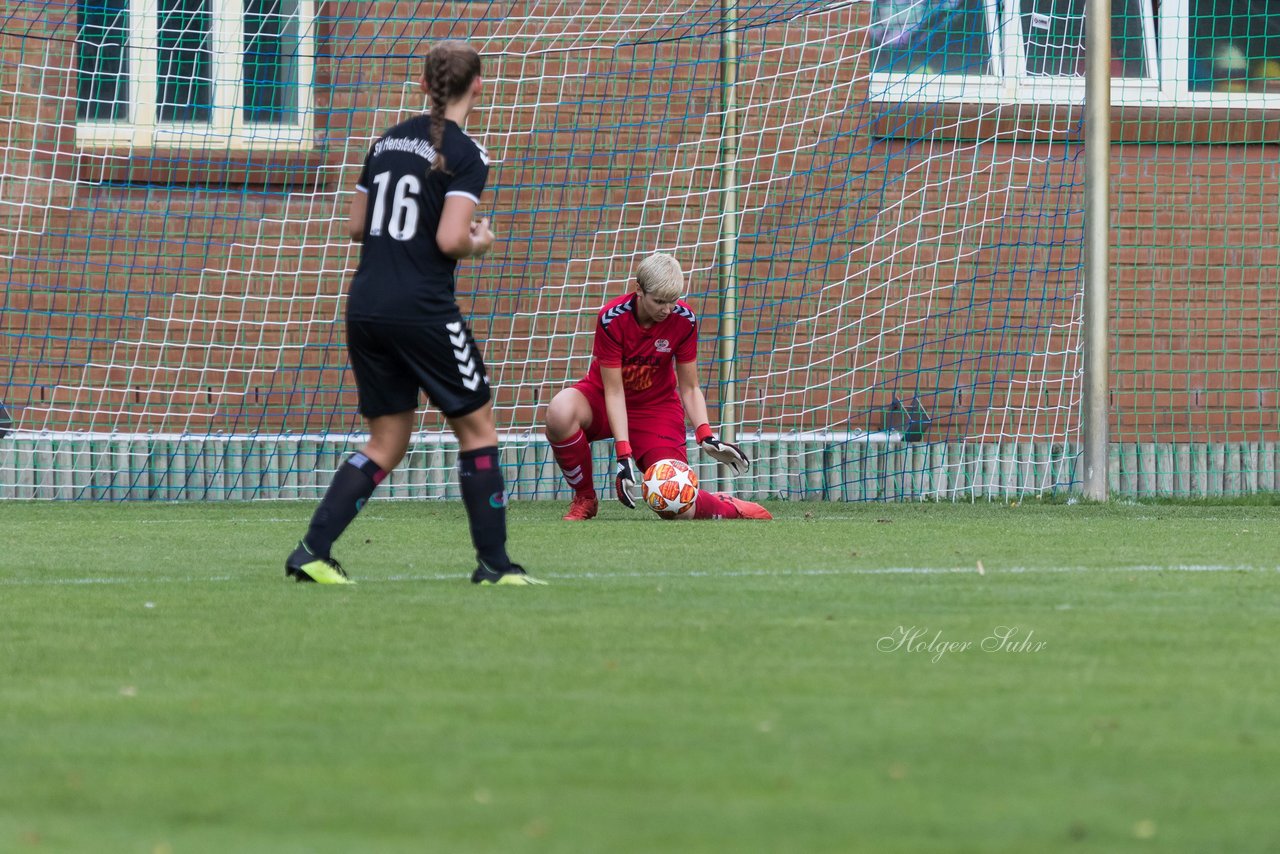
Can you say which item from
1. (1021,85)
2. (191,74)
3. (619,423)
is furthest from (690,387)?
(191,74)

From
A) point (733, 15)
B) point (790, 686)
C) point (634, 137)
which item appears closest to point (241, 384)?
point (634, 137)

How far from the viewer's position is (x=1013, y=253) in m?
11.5

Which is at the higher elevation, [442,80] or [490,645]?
[442,80]

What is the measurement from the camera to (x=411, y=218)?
222 inches

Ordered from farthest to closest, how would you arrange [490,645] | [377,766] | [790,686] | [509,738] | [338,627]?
[338,627] → [490,645] → [790,686] → [509,738] → [377,766]

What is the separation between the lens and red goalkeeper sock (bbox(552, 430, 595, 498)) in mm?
8883

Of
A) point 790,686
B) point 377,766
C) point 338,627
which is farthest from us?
point 338,627

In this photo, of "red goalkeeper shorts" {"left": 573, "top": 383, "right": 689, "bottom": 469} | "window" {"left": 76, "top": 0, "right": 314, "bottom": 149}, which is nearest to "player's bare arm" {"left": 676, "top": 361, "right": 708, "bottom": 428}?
"red goalkeeper shorts" {"left": 573, "top": 383, "right": 689, "bottom": 469}

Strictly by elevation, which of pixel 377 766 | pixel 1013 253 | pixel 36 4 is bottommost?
pixel 377 766

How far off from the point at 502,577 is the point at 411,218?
1.08 m

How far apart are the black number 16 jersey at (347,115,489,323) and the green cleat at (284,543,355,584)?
72 cm

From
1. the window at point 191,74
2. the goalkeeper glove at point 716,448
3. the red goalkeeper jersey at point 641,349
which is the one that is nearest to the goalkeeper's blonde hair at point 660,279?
the red goalkeeper jersey at point 641,349

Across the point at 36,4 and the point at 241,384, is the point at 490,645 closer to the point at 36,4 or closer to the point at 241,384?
the point at 241,384

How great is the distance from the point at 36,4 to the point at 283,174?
171cm
